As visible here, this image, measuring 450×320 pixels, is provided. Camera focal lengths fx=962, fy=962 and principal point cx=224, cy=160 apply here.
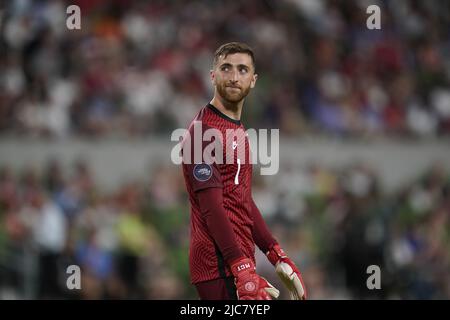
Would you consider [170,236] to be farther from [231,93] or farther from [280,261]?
[231,93]

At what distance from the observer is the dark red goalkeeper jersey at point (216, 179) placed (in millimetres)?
4906

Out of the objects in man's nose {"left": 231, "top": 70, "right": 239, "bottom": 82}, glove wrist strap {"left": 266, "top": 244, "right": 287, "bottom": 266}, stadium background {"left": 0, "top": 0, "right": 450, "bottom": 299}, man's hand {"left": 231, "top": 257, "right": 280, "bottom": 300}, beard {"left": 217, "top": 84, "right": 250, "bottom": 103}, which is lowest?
man's hand {"left": 231, "top": 257, "right": 280, "bottom": 300}

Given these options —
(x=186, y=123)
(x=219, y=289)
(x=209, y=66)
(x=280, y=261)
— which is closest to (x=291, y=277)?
(x=280, y=261)

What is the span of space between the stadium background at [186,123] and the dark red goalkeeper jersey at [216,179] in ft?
15.5

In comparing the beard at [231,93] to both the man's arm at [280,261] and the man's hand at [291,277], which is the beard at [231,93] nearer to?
the man's arm at [280,261]

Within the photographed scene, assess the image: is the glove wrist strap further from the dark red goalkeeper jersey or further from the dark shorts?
the dark shorts


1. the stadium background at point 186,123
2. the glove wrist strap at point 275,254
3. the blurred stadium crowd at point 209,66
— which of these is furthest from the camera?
the blurred stadium crowd at point 209,66

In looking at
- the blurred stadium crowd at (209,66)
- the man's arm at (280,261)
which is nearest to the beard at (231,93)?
the man's arm at (280,261)

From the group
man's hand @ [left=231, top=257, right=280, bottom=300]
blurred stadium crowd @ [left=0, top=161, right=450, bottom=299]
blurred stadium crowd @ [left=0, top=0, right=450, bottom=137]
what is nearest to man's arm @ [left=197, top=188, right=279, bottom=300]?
man's hand @ [left=231, top=257, right=280, bottom=300]

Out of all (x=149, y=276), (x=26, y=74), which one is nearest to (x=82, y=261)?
(x=149, y=276)

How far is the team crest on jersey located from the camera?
488 centimetres

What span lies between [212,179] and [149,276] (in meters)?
5.35

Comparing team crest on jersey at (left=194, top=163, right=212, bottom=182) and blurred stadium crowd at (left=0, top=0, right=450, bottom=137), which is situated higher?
blurred stadium crowd at (left=0, top=0, right=450, bottom=137)

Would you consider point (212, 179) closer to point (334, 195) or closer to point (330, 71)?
point (334, 195)
